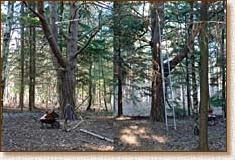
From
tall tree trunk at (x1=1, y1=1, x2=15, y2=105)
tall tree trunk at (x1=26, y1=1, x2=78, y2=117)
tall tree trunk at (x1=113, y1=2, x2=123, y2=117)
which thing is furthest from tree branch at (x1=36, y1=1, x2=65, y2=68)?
tall tree trunk at (x1=113, y1=2, x2=123, y2=117)

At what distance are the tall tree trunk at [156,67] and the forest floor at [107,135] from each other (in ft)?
0.32

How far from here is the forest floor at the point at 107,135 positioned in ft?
10.1

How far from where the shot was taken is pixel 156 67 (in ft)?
10.4

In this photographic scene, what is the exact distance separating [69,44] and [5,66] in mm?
554

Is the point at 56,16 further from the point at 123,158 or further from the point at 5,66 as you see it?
the point at 123,158

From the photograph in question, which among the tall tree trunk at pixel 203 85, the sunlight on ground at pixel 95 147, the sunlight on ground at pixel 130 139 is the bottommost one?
the sunlight on ground at pixel 95 147

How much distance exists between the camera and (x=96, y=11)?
316cm

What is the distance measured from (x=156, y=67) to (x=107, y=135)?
705 millimetres

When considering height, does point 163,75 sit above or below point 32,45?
below


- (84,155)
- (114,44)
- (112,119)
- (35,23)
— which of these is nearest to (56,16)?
(35,23)

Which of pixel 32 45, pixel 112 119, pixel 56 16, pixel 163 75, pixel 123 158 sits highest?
pixel 56 16

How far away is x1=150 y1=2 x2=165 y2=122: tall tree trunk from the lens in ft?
10.2

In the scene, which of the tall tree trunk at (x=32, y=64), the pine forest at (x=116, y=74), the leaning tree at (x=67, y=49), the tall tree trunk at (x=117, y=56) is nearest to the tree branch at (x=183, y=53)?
the pine forest at (x=116, y=74)

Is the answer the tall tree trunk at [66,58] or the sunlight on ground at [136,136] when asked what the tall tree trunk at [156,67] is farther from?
the tall tree trunk at [66,58]
